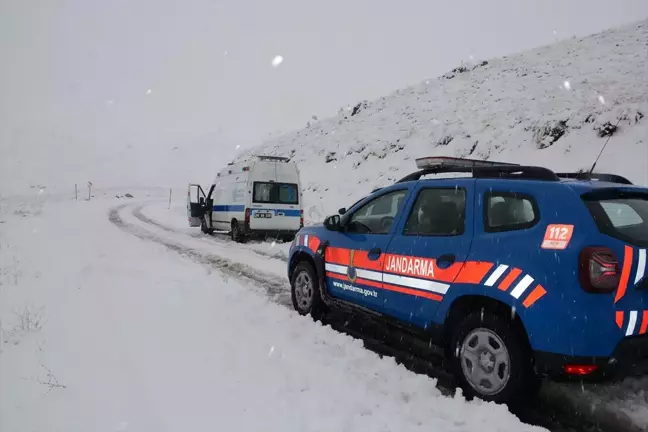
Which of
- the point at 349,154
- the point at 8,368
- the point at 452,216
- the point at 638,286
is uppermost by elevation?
the point at 349,154

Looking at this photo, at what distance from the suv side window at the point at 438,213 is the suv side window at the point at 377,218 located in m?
0.27

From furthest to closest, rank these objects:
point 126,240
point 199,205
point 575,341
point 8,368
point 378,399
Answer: point 199,205, point 126,240, point 8,368, point 378,399, point 575,341

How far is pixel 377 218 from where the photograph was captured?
484 centimetres

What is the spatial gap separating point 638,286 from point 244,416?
2799mm

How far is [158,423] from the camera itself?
3.10m

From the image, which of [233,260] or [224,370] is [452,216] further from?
[233,260]

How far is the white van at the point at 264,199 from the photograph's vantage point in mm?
13656

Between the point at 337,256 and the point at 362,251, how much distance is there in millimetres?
545

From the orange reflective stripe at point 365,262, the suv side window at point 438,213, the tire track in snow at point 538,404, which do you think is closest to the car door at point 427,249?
the suv side window at point 438,213

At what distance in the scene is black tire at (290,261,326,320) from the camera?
5.61m

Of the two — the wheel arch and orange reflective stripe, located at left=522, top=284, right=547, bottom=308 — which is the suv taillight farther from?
the wheel arch

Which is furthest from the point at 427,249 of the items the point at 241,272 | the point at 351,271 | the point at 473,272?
the point at 241,272

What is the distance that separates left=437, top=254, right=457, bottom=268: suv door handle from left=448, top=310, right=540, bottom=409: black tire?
438mm

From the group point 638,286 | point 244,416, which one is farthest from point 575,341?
point 244,416
